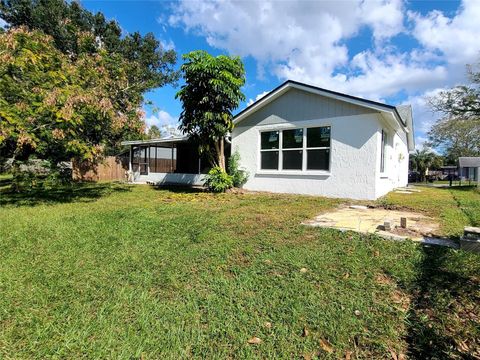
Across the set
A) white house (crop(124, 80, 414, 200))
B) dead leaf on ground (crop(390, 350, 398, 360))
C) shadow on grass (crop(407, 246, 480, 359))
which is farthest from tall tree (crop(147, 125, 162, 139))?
dead leaf on ground (crop(390, 350, 398, 360))

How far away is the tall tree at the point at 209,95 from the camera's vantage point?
10.6m

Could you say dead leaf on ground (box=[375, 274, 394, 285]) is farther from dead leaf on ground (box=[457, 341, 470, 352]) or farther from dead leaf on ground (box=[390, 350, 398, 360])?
dead leaf on ground (box=[390, 350, 398, 360])

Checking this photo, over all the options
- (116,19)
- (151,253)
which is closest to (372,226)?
(151,253)

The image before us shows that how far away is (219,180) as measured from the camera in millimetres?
11359

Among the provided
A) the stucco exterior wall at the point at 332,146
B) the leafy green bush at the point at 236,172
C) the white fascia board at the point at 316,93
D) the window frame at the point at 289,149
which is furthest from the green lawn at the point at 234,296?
the leafy green bush at the point at 236,172

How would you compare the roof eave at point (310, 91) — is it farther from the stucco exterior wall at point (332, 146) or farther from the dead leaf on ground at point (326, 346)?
the dead leaf on ground at point (326, 346)

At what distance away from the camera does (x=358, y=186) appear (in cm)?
930

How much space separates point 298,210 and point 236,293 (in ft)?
14.4

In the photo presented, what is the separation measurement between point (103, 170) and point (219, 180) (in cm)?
1296

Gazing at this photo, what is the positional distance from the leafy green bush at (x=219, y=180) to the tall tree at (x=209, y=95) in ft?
1.65

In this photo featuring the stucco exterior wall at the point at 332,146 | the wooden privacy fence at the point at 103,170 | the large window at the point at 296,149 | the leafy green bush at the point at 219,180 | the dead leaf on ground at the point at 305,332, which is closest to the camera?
the dead leaf on ground at the point at 305,332

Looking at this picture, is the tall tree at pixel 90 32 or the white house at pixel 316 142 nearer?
the white house at pixel 316 142

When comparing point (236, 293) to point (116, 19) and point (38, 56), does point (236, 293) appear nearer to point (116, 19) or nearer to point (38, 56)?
point (38, 56)

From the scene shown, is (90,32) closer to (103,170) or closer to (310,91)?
(103,170)
